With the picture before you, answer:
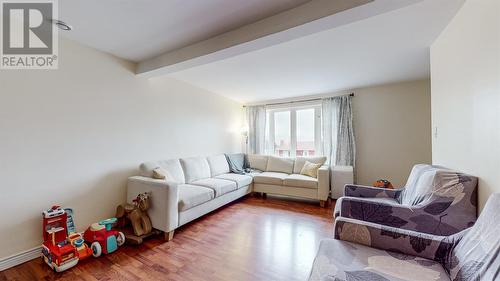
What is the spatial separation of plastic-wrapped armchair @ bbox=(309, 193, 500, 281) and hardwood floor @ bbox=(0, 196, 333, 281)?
67 cm

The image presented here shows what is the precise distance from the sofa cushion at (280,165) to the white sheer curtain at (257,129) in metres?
0.73

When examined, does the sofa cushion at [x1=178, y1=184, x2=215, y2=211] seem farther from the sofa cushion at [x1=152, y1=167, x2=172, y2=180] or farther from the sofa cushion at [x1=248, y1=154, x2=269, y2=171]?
the sofa cushion at [x1=248, y1=154, x2=269, y2=171]

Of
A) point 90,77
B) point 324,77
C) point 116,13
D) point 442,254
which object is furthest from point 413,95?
point 90,77

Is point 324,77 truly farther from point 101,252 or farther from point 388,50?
point 101,252

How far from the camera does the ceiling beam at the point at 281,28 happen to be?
143cm

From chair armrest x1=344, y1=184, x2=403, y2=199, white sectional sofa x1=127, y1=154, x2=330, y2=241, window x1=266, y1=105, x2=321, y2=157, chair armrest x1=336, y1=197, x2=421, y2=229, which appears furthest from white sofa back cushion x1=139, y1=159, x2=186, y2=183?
window x1=266, y1=105, x2=321, y2=157

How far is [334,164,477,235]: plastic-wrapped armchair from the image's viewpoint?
143 cm

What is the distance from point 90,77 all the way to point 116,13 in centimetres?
107

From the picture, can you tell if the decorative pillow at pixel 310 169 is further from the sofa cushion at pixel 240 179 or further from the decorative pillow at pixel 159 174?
the decorative pillow at pixel 159 174

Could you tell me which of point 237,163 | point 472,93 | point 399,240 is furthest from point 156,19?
point 237,163

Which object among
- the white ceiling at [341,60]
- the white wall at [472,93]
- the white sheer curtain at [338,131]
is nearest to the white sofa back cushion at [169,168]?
the white ceiling at [341,60]

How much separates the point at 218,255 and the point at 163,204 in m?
0.87

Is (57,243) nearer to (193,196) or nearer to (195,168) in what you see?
(193,196)

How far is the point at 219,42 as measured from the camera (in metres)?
2.08
